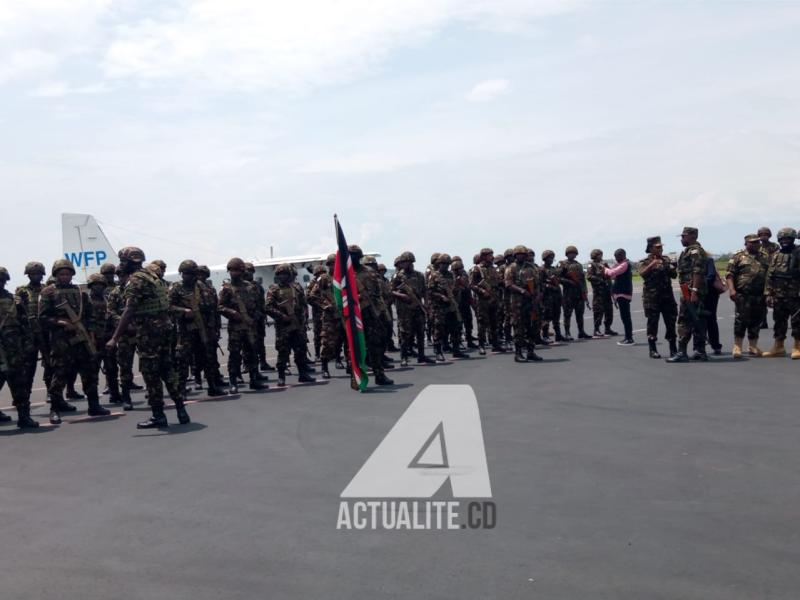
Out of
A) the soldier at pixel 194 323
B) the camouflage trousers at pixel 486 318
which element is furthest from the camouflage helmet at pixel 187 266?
the camouflage trousers at pixel 486 318

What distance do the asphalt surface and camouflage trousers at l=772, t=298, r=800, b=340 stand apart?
3074mm

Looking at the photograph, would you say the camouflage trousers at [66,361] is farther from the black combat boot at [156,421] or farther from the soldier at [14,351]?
the black combat boot at [156,421]

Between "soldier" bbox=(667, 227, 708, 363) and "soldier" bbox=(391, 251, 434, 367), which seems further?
"soldier" bbox=(391, 251, 434, 367)

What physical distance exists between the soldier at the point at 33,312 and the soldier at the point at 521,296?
8.02 metres

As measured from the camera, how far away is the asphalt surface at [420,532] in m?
4.65

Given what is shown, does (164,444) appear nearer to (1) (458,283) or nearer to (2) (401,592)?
(2) (401,592)

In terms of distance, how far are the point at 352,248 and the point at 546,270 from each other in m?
6.54

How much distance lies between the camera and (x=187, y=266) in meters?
11.8

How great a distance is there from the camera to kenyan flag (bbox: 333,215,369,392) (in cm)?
1190

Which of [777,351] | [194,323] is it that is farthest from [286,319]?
[777,351]

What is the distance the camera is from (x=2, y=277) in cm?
1051

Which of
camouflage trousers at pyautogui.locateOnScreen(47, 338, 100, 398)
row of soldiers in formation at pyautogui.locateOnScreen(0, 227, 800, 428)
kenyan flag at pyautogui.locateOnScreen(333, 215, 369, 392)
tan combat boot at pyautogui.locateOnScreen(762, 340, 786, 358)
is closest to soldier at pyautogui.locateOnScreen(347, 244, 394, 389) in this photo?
row of soldiers in formation at pyautogui.locateOnScreen(0, 227, 800, 428)

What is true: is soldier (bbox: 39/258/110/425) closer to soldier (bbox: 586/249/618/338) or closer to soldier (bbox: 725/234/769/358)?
soldier (bbox: 725/234/769/358)

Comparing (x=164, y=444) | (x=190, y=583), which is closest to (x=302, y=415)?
(x=164, y=444)
